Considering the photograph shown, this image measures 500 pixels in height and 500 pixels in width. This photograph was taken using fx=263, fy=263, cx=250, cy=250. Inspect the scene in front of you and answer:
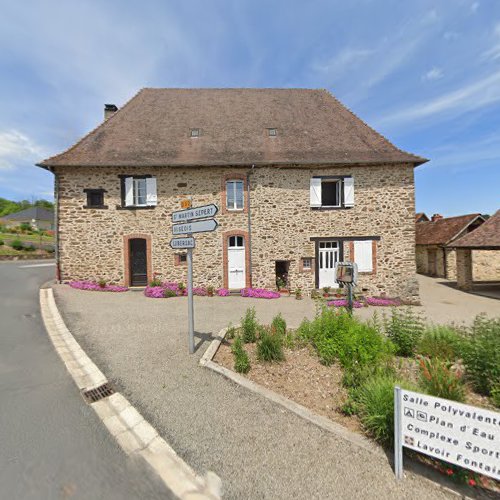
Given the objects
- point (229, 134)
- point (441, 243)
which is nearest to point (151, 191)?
point (229, 134)

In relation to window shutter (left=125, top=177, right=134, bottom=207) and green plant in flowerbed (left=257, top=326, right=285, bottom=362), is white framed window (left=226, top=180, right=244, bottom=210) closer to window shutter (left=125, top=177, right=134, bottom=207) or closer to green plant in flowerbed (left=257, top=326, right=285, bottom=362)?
window shutter (left=125, top=177, right=134, bottom=207)

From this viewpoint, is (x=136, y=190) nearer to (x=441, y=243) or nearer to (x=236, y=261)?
(x=236, y=261)

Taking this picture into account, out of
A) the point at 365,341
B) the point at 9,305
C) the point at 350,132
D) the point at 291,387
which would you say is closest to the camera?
the point at 291,387

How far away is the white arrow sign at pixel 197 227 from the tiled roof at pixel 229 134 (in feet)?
21.0

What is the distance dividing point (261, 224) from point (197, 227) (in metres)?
6.77

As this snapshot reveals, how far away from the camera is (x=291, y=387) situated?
3.72 m

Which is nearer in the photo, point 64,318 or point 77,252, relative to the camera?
point 64,318

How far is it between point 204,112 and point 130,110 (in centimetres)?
359

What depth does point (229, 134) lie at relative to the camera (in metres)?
12.0

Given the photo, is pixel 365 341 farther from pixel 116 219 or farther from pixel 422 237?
pixel 422 237

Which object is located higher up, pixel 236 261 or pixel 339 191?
pixel 339 191

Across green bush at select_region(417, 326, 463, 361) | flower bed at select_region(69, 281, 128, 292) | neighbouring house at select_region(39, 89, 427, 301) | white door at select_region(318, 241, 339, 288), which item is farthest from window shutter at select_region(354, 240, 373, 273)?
flower bed at select_region(69, 281, 128, 292)

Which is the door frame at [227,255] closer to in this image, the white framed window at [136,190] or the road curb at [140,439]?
the white framed window at [136,190]

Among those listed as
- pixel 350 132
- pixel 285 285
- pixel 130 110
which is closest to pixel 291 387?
pixel 285 285
